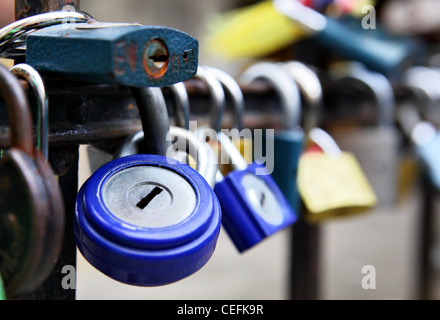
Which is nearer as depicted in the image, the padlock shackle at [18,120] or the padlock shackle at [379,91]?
the padlock shackle at [18,120]

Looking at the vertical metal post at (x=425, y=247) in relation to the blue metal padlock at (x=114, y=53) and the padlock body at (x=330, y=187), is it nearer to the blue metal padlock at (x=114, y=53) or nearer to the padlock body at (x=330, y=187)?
the padlock body at (x=330, y=187)

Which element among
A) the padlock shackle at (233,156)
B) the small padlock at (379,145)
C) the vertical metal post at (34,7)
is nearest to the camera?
the vertical metal post at (34,7)

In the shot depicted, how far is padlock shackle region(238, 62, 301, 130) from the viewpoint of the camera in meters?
0.69

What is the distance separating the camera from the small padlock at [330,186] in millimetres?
662

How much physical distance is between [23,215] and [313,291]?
33.6 inches

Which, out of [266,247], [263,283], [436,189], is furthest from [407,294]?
[436,189]

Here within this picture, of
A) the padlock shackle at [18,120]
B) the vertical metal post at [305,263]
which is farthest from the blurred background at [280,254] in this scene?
the padlock shackle at [18,120]

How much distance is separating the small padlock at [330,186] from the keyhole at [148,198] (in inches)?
11.8

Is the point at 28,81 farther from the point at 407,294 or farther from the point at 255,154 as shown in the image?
the point at 407,294

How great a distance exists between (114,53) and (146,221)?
118 mm

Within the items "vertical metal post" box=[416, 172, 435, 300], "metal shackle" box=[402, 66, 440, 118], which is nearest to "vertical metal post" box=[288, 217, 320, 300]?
"metal shackle" box=[402, 66, 440, 118]

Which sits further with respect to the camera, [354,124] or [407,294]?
[407,294]

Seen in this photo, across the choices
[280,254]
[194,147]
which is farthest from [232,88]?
[280,254]

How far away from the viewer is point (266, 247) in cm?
266
